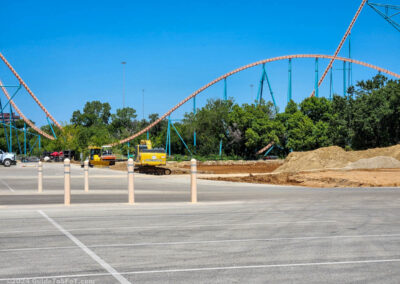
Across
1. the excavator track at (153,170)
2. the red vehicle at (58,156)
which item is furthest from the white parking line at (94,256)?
the red vehicle at (58,156)

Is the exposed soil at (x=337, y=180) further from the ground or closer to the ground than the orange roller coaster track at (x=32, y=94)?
closer to the ground

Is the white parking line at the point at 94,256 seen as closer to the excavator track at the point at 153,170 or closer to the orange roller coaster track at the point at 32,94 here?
the excavator track at the point at 153,170

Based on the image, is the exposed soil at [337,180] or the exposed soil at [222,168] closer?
the exposed soil at [337,180]

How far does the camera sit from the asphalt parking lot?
6.50 metres

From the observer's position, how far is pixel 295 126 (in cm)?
9200

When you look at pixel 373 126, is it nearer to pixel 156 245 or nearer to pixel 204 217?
pixel 204 217

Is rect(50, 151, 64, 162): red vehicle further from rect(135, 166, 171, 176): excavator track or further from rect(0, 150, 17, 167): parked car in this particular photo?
rect(135, 166, 171, 176): excavator track

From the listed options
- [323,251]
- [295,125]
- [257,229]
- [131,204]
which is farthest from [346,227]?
[295,125]

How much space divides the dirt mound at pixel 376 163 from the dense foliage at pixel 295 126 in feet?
48.9

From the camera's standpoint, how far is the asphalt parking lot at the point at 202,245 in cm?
650

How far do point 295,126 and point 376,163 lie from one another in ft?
154

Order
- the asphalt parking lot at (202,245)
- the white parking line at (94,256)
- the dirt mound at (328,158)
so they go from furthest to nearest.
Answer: the dirt mound at (328,158) < the asphalt parking lot at (202,245) < the white parking line at (94,256)

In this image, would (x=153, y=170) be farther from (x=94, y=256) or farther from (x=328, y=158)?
(x=94, y=256)

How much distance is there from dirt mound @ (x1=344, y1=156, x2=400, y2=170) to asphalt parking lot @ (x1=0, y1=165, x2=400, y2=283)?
3130 cm
